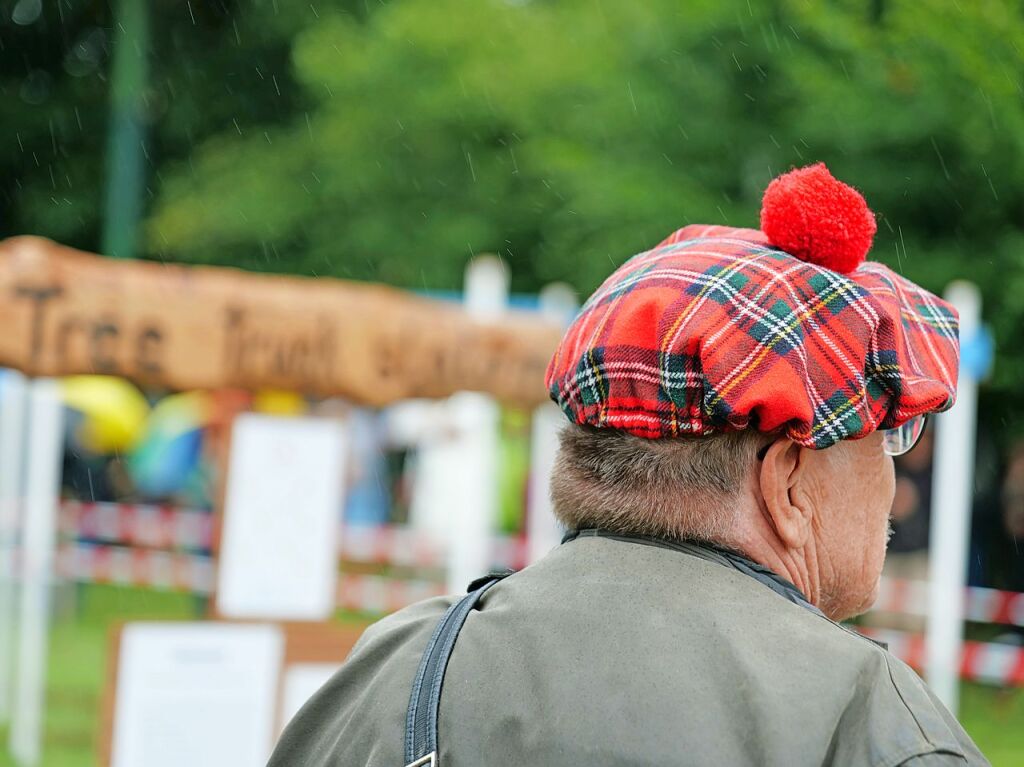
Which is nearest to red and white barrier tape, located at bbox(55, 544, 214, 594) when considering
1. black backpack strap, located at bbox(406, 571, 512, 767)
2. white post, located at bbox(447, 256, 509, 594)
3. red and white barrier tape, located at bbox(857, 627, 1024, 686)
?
white post, located at bbox(447, 256, 509, 594)

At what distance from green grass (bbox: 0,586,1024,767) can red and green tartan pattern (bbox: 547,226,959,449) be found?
3.87 m

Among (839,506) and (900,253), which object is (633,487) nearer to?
(839,506)

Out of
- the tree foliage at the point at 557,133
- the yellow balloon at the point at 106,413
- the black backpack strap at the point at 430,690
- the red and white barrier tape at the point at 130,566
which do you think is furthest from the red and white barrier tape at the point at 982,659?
the yellow balloon at the point at 106,413

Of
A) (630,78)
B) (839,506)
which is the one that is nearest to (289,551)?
(839,506)

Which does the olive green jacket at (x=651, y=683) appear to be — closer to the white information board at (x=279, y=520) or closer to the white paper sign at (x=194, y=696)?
the white paper sign at (x=194, y=696)

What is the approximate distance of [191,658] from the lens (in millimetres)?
4246

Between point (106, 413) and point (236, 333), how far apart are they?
9.95 m

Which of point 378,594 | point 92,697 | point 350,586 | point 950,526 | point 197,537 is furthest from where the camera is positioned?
point 197,537

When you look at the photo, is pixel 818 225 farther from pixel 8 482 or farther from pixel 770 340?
pixel 8 482

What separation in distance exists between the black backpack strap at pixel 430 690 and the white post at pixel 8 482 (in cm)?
634

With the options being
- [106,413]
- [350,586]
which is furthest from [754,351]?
[106,413]

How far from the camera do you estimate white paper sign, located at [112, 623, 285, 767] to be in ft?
13.7

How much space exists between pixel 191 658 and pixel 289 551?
1.62 ft

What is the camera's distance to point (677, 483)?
1.38 meters
